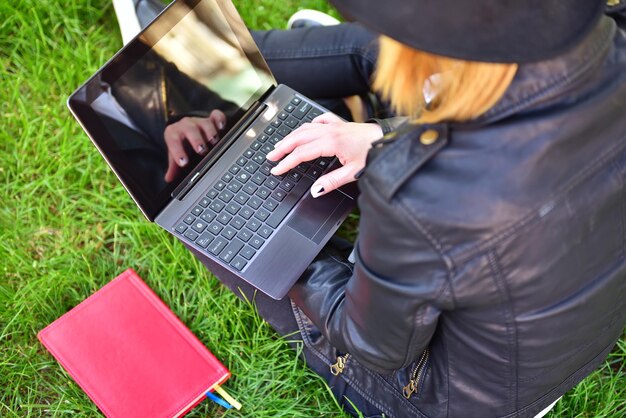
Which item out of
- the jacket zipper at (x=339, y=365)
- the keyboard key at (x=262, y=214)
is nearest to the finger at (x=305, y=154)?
the keyboard key at (x=262, y=214)

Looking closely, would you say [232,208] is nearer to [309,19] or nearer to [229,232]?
[229,232]

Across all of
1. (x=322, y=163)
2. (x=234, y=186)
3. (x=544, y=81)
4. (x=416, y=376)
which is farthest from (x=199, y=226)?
(x=544, y=81)

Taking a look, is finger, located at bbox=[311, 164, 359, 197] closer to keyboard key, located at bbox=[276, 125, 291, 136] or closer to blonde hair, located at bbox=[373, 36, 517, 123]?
keyboard key, located at bbox=[276, 125, 291, 136]

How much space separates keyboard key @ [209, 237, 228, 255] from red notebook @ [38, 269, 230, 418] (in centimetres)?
34

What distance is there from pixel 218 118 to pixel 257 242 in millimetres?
326

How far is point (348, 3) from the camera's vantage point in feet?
2.91

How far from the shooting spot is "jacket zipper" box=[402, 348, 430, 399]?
1.35 metres

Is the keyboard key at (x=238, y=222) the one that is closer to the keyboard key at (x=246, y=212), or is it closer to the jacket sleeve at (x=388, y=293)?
the keyboard key at (x=246, y=212)

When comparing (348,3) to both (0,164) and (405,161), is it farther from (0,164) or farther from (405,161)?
(0,164)

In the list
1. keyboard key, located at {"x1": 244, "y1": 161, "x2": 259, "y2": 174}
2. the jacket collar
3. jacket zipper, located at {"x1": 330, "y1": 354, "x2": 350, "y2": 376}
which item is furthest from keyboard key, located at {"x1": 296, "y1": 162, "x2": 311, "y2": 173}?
the jacket collar

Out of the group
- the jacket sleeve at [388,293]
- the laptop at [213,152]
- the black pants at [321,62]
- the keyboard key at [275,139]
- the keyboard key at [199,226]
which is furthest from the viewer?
the black pants at [321,62]

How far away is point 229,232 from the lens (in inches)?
61.5

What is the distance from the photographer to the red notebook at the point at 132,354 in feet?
5.49

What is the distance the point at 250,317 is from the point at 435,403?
2.04 feet
